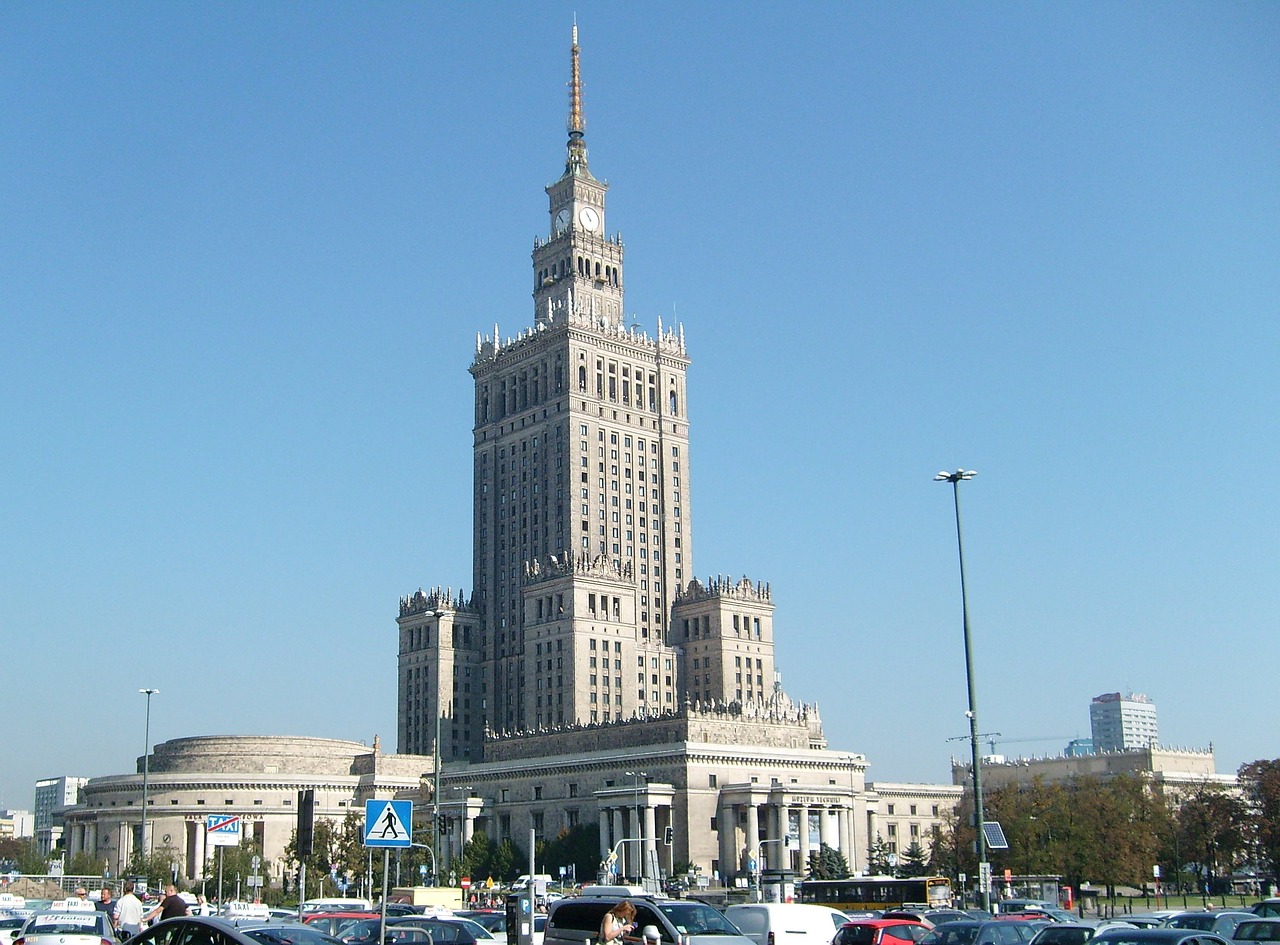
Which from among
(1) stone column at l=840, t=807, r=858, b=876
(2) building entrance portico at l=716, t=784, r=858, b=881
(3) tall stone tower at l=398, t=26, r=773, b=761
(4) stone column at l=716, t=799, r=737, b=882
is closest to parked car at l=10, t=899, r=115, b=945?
(2) building entrance portico at l=716, t=784, r=858, b=881

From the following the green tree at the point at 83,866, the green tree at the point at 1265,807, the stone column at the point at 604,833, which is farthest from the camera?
the green tree at the point at 83,866

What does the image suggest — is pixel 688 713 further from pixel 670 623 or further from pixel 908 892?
pixel 908 892

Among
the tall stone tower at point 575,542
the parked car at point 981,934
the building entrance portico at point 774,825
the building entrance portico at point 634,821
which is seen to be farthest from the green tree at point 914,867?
the parked car at point 981,934

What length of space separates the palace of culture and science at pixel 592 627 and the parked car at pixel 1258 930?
97.9 metres

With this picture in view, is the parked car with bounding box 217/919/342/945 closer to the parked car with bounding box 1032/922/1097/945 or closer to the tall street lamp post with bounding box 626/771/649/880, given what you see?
the parked car with bounding box 1032/922/1097/945

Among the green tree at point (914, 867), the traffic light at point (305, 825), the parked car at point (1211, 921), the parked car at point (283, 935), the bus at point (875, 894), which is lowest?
the green tree at point (914, 867)

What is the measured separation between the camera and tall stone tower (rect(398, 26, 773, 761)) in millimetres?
158125

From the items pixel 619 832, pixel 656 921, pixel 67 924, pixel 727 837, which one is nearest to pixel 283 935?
pixel 656 921

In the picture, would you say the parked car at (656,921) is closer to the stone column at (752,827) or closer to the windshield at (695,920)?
the windshield at (695,920)

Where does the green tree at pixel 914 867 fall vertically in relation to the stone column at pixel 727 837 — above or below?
below

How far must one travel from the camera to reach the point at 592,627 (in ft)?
513

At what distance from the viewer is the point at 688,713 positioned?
136 metres

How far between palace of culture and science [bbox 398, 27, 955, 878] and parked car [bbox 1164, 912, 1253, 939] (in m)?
91.7

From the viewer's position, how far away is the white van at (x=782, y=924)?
40125mm
